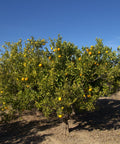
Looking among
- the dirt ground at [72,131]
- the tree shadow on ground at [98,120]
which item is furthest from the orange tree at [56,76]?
the tree shadow on ground at [98,120]

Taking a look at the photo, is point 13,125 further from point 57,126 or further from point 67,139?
point 67,139

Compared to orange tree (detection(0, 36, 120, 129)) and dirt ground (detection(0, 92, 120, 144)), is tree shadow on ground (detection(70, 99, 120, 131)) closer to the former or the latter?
dirt ground (detection(0, 92, 120, 144))

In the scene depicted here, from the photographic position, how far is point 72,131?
6098 mm

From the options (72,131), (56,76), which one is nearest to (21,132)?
(72,131)

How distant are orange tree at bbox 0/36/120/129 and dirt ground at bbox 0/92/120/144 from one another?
141cm

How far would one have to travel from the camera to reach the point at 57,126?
683 centimetres

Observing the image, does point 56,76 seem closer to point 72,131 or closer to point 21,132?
point 72,131

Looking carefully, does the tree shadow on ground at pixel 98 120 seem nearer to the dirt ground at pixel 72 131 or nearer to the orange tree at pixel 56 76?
the dirt ground at pixel 72 131

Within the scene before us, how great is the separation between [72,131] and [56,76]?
3105 mm

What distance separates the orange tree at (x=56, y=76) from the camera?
13.9 feet

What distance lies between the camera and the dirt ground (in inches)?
207

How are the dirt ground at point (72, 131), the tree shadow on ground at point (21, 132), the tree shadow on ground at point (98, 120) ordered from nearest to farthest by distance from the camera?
the dirt ground at point (72, 131)
the tree shadow on ground at point (21, 132)
the tree shadow on ground at point (98, 120)

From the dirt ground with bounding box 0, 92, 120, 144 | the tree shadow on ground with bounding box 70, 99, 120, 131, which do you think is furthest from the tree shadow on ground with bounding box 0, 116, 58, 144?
the tree shadow on ground with bounding box 70, 99, 120, 131

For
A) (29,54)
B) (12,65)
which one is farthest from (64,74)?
(12,65)
